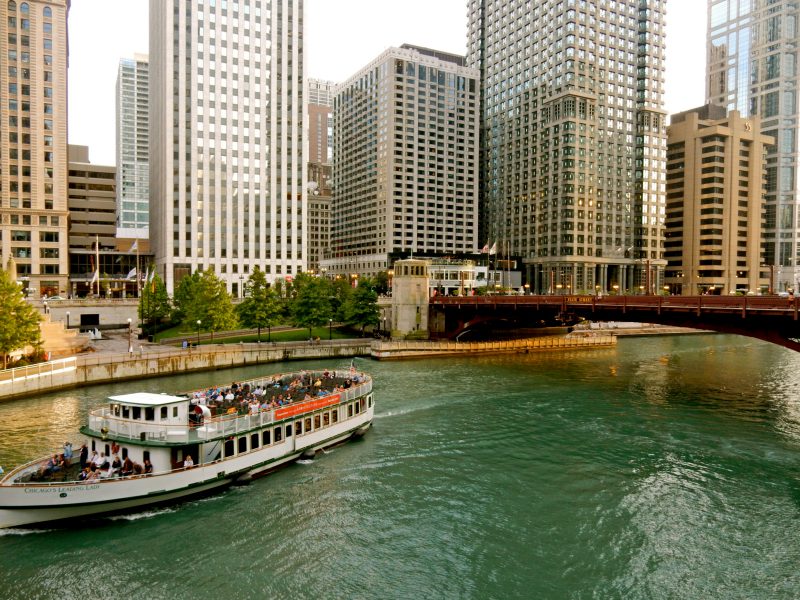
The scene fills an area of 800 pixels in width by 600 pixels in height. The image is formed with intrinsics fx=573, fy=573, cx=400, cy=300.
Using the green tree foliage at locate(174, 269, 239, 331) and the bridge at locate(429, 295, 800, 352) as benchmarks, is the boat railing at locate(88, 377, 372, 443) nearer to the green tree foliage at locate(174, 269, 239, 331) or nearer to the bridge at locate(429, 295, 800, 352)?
the bridge at locate(429, 295, 800, 352)

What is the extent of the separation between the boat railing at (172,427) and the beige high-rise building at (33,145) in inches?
3996

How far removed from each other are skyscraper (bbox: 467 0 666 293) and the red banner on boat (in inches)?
5860

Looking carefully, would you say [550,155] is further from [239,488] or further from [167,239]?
[239,488]

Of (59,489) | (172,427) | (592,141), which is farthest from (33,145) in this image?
(592,141)

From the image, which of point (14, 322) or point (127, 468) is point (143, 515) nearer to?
point (127, 468)

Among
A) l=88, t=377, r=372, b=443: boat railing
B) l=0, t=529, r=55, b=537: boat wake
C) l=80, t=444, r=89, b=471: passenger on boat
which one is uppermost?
l=88, t=377, r=372, b=443: boat railing

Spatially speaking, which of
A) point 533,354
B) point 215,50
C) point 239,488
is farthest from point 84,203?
point 239,488

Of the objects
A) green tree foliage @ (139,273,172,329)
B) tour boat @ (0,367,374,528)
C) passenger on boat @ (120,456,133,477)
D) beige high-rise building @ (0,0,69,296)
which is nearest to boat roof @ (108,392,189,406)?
tour boat @ (0,367,374,528)

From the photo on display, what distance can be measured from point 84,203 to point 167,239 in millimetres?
50805

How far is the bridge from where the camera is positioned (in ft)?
171

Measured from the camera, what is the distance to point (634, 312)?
68562 millimetres

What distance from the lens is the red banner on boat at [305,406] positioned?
37281 millimetres

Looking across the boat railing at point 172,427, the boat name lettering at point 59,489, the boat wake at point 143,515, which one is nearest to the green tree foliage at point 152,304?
the boat railing at point 172,427

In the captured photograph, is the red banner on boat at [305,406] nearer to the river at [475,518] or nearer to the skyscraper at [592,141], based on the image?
the river at [475,518]
